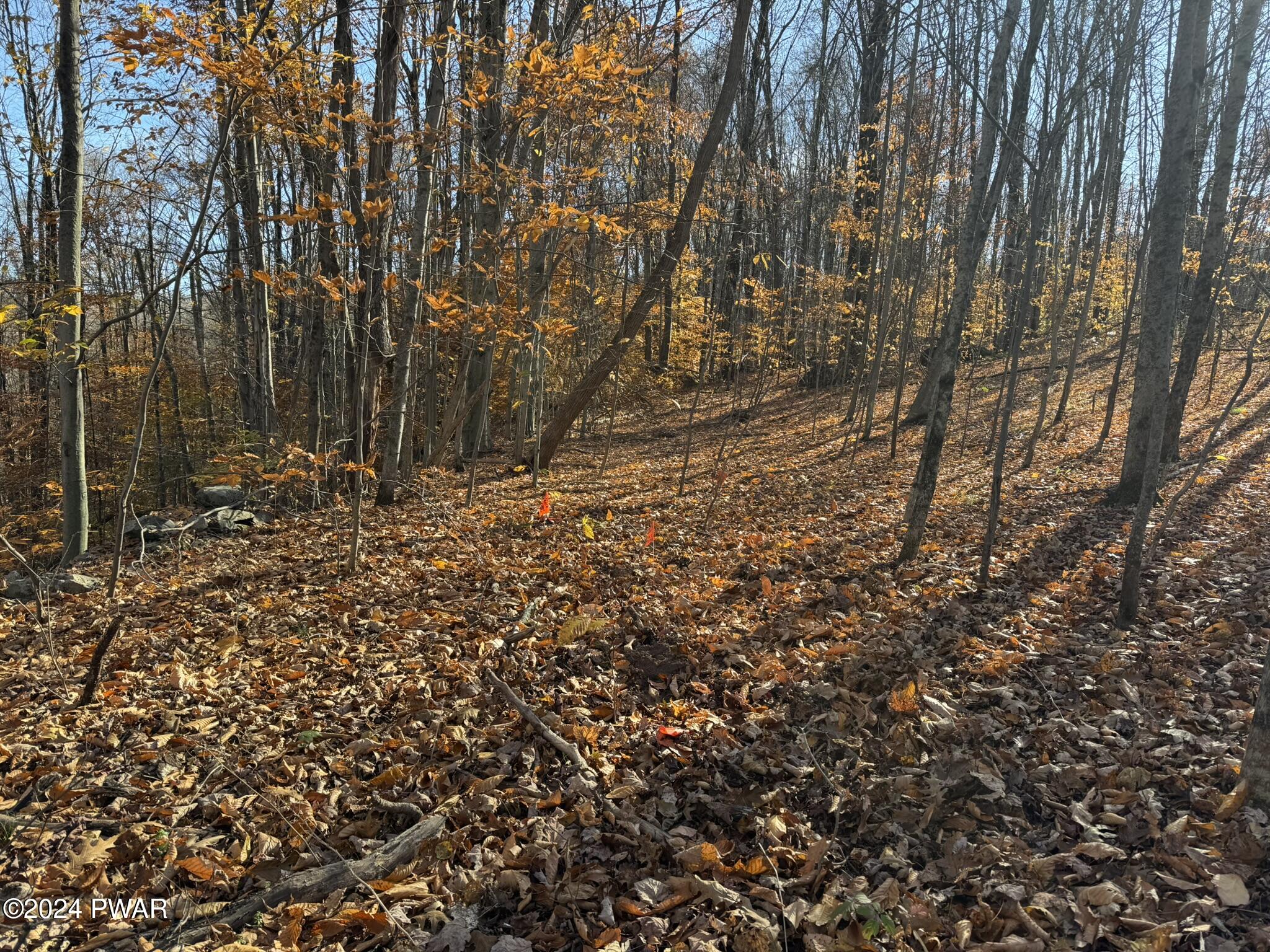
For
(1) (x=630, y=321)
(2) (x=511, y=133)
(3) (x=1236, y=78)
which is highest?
(3) (x=1236, y=78)

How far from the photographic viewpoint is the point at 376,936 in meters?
2.39

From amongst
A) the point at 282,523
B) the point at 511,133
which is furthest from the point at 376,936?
the point at 511,133

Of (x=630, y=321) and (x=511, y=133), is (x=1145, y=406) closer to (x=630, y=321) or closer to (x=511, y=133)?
(x=630, y=321)

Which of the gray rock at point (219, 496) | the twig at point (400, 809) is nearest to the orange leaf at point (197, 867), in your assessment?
the twig at point (400, 809)

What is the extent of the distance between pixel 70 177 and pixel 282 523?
13.7 ft

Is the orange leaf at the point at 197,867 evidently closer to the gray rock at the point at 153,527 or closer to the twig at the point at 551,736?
the twig at the point at 551,736

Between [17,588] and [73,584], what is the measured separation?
150 cm

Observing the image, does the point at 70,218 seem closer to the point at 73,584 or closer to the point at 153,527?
the point at 153,527

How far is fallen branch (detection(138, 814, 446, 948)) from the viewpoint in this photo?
235cm

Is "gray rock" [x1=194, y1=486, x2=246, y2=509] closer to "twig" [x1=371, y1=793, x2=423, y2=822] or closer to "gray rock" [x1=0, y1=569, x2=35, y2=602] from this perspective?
"gray rock" [x1=0, y1=569, x2=35, y2=602]

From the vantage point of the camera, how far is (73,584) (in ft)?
18.7

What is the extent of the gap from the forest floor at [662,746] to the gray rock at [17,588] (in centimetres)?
163

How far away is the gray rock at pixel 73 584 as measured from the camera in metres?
5.65

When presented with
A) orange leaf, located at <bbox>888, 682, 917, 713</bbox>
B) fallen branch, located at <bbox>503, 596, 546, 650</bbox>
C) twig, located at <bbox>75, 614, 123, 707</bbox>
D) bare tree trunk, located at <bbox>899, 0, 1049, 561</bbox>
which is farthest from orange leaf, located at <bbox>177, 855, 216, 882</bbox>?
bare tree trunk, located at <bbox>899, 0, 1049, 561</bbox>
